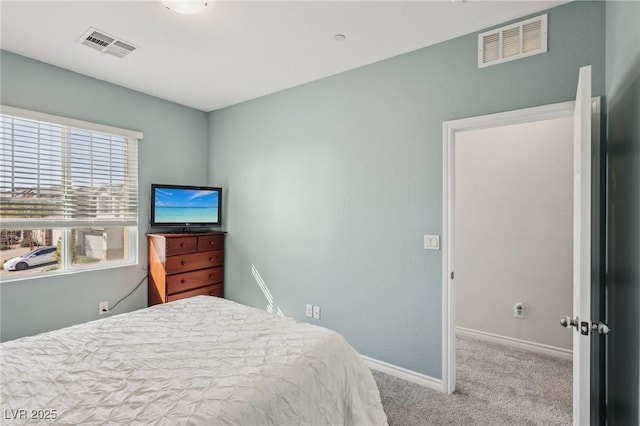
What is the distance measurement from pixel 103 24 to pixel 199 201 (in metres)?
1.96

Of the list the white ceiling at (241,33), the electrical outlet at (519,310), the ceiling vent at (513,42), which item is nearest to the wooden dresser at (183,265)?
the white ceiling at (241,33)

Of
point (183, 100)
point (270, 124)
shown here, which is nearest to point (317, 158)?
point (270, 124)

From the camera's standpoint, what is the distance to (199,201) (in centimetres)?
381

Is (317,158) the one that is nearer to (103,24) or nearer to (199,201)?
(199,201)

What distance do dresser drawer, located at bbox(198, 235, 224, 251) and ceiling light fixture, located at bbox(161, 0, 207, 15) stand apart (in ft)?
7.73

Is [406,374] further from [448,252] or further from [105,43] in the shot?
[105,43]

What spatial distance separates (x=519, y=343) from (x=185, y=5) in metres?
4.05

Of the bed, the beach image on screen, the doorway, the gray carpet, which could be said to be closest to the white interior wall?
the doorway

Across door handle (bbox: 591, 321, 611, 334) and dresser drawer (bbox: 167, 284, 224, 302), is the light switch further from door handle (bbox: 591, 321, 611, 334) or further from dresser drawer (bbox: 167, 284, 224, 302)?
dresser drawer (bbox: 167, 284, 224, 302)

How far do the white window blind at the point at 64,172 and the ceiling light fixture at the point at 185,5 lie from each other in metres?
1.81

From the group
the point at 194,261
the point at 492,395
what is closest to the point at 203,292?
the point at 194,261

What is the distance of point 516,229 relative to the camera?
3330 millimetres

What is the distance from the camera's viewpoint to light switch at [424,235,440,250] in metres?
2.47

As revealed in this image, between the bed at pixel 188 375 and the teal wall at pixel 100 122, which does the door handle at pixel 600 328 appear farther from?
the teal wall at pixel 100 122
